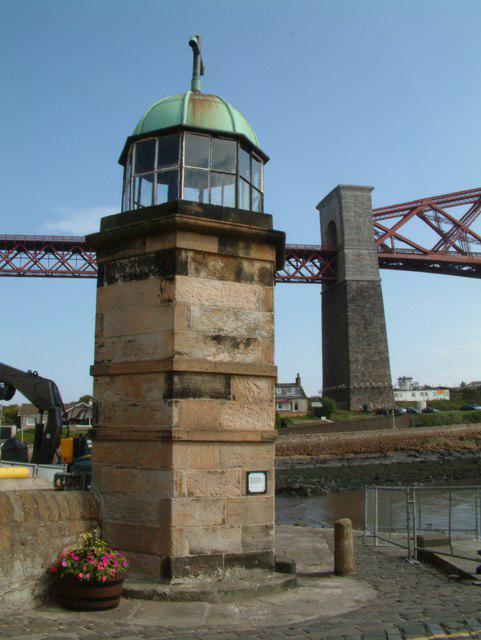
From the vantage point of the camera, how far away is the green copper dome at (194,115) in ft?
26.2

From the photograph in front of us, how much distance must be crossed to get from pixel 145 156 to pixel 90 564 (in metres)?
4.87

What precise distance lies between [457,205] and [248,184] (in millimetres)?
72557

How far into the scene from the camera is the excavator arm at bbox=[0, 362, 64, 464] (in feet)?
45.8

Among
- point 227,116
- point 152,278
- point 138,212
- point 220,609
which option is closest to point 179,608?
point 220,609

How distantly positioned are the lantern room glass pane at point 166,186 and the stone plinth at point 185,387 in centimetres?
56

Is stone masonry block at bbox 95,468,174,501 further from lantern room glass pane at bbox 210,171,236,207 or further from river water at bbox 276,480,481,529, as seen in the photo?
river water at bbox 276,480,481,529

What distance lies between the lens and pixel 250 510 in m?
7.06

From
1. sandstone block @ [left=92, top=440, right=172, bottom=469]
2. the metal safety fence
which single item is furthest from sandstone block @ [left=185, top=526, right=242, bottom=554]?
the metal safety fence

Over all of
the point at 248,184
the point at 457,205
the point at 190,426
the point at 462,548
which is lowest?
the point at 462,548

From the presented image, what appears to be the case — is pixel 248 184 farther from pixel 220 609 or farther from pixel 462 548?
pixel 462 548

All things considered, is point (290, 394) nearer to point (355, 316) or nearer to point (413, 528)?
point (355, 316)

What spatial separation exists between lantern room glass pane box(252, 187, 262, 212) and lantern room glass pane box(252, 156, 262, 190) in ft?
0.28

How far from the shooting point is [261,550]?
7.06 metres

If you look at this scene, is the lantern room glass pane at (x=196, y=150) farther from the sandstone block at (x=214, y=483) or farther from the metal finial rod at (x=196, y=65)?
the sandstone block at (x=214, y=483)
